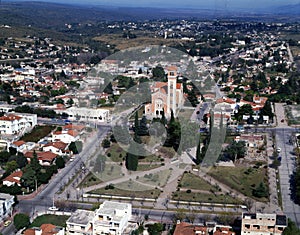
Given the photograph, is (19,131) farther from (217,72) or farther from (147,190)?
(217,72)

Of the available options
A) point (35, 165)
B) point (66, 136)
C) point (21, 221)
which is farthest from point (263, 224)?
point (66, 136)

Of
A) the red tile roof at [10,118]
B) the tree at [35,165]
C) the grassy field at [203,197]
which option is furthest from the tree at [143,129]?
the red tile roof at [10,118]

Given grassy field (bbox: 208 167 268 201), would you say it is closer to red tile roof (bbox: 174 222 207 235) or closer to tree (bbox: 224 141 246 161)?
tree (bbox: 224 141 246 161)

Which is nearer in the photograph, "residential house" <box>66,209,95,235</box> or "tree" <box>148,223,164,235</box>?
"residential house" <box>66,209,95,235</box>

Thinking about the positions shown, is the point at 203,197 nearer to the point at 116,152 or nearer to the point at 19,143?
the point at 116,152

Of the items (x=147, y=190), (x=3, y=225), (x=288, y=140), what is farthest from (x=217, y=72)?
(x=3, y=225)

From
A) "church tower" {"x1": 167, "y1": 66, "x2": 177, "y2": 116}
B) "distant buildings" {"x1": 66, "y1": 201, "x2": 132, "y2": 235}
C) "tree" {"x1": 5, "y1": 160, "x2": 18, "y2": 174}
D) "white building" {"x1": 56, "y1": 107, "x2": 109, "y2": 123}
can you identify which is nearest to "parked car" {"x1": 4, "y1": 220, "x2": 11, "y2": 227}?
"distant buildings" {"x1": 66, "y1": 201, "x2": 132, "y2": 235}
